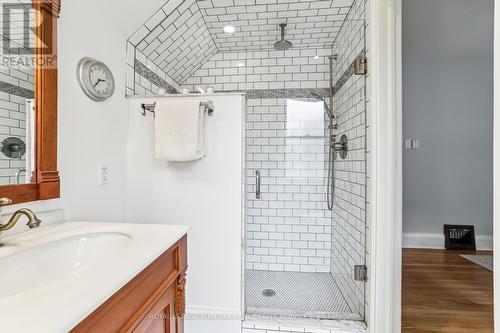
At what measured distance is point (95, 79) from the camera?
55.2 inches

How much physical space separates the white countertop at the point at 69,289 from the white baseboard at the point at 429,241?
11.3ft

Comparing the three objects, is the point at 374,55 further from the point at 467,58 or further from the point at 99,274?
the point at 467,58

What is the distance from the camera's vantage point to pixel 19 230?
984 millimetres

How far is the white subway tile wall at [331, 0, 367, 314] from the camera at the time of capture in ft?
5.39

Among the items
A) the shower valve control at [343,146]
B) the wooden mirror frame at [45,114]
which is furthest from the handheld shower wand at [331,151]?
the wooden mirror frame at [45,114]

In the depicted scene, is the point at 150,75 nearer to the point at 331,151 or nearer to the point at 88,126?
the point at 88,126

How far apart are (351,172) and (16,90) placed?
1.86 meters

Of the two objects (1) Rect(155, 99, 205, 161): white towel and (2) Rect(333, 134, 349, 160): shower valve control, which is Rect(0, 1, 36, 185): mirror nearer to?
(1) Rect(155, 99, 205, 161): white towel

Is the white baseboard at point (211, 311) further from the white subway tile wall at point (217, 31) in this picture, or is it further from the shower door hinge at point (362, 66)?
the shower door hinge at point (362, 66)

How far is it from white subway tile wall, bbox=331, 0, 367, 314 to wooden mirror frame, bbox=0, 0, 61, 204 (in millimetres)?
1628

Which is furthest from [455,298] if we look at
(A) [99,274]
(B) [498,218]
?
(A) [99,274]

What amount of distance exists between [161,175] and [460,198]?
3638mm

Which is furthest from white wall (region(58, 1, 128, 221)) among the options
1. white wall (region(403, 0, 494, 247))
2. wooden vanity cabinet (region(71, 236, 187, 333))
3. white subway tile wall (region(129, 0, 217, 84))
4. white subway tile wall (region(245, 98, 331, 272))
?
white wall (region(403, 0, 494, 247))

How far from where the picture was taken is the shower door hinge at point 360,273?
5.16ft
